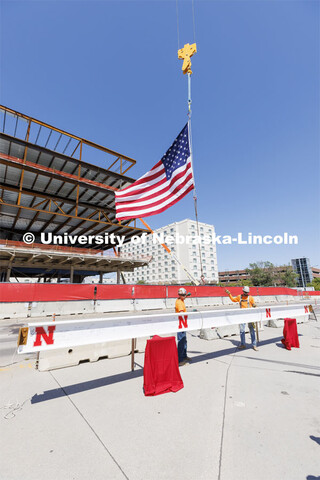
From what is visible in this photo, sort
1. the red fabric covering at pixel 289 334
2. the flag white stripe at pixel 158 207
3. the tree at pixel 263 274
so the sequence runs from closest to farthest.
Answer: the red fabric covering at pixel 289 334 < the flag white stripe at pixel 158 207 < the tree at pixel 263 274

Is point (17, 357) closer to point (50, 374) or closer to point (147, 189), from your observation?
point (50, 374)

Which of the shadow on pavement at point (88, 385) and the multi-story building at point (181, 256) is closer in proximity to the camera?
the shadow on pavement at point (88, 385)

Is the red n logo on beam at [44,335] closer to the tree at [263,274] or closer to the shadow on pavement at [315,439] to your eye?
the shadow on pavement at [315,439]

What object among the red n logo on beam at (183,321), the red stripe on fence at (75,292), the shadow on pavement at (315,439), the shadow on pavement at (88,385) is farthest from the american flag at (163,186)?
the red stripe on fence at (75,292)

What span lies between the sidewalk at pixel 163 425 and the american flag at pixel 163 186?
6168 millimetres

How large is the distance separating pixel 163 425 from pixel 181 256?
329ft

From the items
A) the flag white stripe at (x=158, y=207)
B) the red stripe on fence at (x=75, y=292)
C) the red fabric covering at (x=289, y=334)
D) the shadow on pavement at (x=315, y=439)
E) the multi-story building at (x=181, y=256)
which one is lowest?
the shadow on pavement at (x=315, y=439)

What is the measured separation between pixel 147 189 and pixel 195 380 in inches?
296

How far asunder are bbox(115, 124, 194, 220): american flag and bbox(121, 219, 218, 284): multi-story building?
86.1 meters

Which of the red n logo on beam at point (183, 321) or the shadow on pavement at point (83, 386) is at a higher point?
the red n logo on beam at point (183, 321)

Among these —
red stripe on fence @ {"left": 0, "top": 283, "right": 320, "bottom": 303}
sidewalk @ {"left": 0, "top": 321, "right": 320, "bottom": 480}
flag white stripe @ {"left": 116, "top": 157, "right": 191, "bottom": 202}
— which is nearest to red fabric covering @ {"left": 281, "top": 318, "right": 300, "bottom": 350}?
sidewalk @ {"left": 0, "top": 321, "right": 320, "bottom": 480}

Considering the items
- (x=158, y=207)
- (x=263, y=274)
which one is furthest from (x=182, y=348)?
(x=263, y=274)

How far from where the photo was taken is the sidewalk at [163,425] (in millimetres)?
2193

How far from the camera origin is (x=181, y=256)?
337 feet
